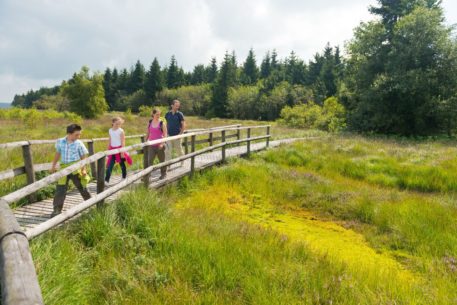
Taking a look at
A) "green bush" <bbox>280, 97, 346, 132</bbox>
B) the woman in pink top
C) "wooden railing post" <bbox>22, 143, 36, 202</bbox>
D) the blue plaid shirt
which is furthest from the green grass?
"green bush" <bbox>280, 97, 346, 132</bbox>

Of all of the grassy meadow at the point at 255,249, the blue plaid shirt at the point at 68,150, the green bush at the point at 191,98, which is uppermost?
the green bush at the point at 191,98

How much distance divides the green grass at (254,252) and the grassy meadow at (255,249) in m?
0.01

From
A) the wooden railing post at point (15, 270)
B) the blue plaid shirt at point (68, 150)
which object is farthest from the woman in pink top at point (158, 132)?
the wooden railing post at point (15, 270)

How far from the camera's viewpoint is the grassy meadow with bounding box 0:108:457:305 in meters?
3.26

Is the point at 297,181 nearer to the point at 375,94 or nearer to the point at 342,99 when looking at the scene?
the point at 375,94

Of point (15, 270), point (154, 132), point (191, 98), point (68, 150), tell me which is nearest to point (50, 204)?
point (68, 150)

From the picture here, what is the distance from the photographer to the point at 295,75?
229 feet

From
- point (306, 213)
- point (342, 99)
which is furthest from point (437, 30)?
point (306, 213)

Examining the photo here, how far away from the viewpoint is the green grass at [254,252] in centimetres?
325

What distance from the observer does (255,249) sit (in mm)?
4203

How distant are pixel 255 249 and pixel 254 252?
112mm

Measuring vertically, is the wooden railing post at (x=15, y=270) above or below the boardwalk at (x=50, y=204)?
above

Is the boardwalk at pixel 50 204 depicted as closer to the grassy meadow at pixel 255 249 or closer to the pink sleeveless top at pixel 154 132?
the grassy meadow at pixel 255 249

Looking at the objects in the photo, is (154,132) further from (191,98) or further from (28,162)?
(191,98)
